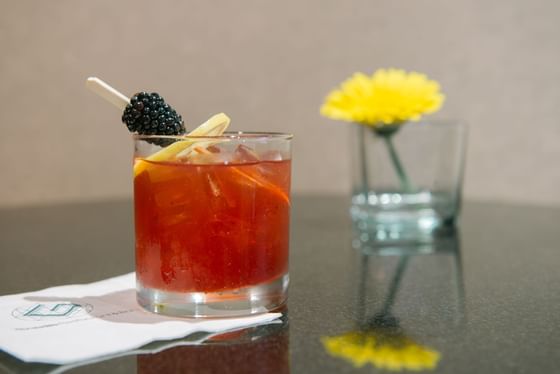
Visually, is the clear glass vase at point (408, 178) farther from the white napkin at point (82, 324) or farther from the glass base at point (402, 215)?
the white napkin at point (82, 324)

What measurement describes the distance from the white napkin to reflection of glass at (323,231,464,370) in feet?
0.39

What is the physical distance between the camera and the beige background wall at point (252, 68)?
9.07ft

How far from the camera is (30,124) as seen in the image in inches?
111

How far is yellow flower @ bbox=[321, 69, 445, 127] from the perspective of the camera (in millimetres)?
1470

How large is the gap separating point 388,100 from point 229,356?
88 cm

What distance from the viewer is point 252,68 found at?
112 inches

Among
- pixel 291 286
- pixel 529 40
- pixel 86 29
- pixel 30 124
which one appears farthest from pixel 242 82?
pixel 291 286

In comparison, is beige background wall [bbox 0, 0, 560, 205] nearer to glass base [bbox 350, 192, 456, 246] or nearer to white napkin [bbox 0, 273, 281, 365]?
glass base [bbox 350, 192, 456, 246]

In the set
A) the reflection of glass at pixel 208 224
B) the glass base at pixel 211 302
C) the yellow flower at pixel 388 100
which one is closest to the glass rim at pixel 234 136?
the reflection of glass at pixel 208 224

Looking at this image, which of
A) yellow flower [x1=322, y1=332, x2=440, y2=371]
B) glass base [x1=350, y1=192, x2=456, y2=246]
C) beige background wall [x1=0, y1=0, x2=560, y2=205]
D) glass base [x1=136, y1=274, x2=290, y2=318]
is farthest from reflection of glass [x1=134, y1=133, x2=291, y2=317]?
beige background wall [x1=0, y1=0, x2=560, y2=205]

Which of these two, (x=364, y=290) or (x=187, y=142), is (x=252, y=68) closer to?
(x=364, y=290)

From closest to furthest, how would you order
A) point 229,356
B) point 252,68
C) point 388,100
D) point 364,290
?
1. point 229,356
2. point 364,290
3. point 388,100
4. point 252,68

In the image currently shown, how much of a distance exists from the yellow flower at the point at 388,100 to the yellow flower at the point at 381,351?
76cm

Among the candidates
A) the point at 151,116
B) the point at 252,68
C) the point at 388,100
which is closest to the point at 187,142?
the point at 151,116
